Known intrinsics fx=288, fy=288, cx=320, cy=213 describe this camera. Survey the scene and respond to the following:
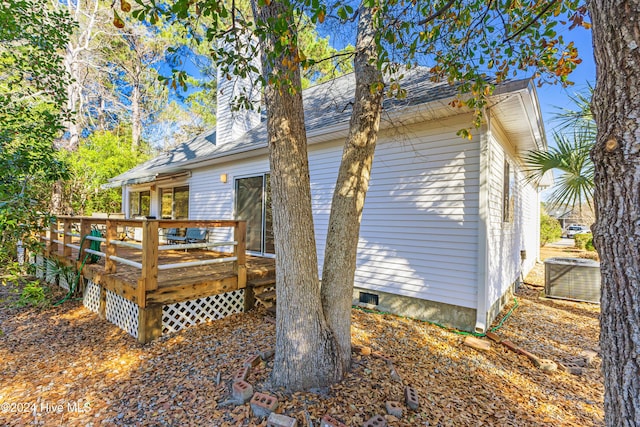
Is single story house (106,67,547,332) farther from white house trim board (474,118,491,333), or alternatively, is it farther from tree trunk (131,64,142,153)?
tree trunk (131,64,142,153)

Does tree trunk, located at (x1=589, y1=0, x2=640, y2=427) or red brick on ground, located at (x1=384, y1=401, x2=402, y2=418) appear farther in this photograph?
red brick on ground, located at (x1=384, y1=401, x2=402, y2=418)

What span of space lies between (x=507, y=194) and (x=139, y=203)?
480 inches

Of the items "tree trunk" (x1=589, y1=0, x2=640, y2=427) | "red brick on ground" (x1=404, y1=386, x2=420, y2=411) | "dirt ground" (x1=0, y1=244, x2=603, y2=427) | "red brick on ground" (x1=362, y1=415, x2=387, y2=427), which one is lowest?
"dirt ground" (x1=0, y1=244, x2=603, y2=427)

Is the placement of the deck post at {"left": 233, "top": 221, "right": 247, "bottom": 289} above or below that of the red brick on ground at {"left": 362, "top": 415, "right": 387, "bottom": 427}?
above

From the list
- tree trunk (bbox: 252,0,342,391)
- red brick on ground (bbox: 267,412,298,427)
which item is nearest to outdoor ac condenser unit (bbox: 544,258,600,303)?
tree trunk (bbox: 252,0,342,391)

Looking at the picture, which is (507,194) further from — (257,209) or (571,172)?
(257,209)

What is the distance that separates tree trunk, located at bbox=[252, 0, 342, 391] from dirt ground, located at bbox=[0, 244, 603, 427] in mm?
Result: 212

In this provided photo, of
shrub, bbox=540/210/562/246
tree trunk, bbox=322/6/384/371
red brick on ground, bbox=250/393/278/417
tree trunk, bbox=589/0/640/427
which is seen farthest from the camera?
shrub, bbox=540/210/562/246

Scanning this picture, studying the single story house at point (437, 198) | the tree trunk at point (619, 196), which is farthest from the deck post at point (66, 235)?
the tree trunk at point (619, 196)

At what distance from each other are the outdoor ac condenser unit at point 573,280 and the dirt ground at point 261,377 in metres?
1.47

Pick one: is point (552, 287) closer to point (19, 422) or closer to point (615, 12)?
point (615, 12)

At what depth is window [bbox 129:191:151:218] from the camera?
434 inches

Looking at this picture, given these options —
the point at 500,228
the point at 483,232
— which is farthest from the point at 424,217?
the point at 500,228

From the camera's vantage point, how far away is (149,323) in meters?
3.55
